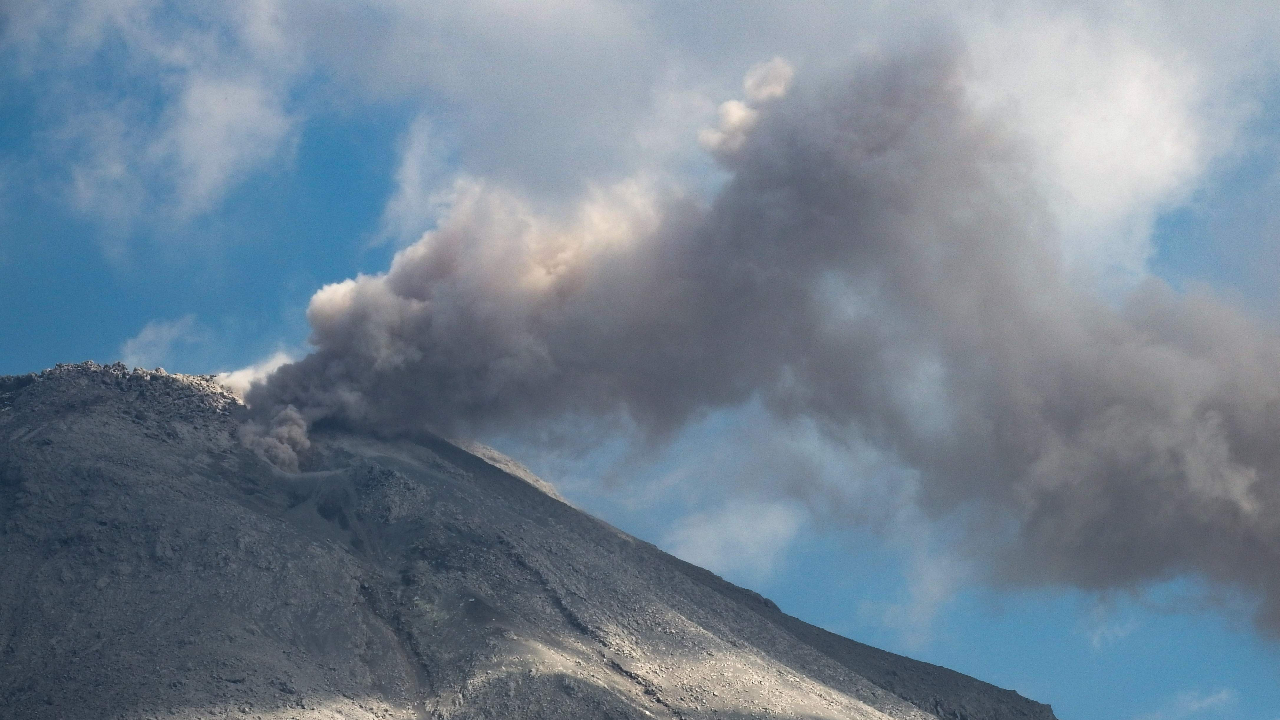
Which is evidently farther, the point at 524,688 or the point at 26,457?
the point at 26,457

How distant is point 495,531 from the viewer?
8844 centimetres

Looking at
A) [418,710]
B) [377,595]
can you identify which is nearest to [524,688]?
[418,710]

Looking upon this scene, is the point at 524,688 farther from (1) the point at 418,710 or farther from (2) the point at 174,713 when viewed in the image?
(2) the point at 174,713

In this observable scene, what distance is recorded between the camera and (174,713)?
205ft

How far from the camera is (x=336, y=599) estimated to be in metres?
77.4

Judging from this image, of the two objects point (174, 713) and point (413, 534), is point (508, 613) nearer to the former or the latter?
point (413, 534)

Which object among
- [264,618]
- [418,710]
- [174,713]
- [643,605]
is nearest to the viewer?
[174,713]

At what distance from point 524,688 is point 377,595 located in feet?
48.5

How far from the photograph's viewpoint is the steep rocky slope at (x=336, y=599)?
2670 inches

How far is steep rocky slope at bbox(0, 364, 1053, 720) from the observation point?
67.8 meters

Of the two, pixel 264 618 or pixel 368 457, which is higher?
pixel 368 457

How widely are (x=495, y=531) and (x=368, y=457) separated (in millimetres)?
14182

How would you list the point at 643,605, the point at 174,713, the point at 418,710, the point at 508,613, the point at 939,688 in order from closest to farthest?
1. the point at 174,713
2. the point at 418,710
3. the point at 508,613
4. the point at 643,605
5. the point at 939,688

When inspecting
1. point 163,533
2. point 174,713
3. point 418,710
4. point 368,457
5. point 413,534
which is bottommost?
point 174,713
